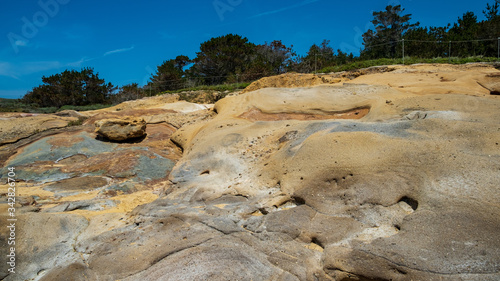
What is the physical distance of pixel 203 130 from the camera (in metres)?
7.73

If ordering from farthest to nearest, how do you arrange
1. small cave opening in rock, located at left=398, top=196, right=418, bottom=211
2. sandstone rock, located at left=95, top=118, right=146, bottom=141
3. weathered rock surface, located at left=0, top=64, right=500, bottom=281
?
sandstone rock, located at left=95, top=118, right=146, bottom=141 → small cave opening in rock, located at left=398, top=196, right=418, bottom=211 → weathered rock surface, located at left=0, top=64, right=500, bottom=281

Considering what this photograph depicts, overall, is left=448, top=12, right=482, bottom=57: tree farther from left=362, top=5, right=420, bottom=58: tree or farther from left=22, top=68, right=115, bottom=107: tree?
left=22, top=68, right=115, bottom=107: tree

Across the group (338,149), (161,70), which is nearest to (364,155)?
(338,149)

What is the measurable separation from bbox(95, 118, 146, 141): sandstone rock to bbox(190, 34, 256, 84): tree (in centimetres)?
1565

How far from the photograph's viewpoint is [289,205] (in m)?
4.12

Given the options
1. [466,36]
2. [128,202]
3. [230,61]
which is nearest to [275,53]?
[230,61]

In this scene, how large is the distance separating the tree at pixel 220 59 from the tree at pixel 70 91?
313 inches

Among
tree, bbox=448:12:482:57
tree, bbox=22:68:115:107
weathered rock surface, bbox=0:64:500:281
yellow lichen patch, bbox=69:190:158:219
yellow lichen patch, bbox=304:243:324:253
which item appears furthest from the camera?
tree, bbox=22:68:115:107

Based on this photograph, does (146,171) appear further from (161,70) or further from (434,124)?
(161,70)

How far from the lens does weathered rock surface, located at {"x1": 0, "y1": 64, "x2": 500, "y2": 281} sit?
281 cm

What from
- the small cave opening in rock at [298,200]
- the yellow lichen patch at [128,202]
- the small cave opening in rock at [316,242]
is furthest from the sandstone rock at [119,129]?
the small cave opening in rock at [316,242]

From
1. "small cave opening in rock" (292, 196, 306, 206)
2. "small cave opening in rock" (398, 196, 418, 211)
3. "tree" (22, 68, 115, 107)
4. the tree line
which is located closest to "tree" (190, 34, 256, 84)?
the tree line

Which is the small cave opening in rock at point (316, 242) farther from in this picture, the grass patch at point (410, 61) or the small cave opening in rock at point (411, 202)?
the grass patch at point (410, 61)

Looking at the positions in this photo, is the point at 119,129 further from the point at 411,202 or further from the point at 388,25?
the point at 388,25
